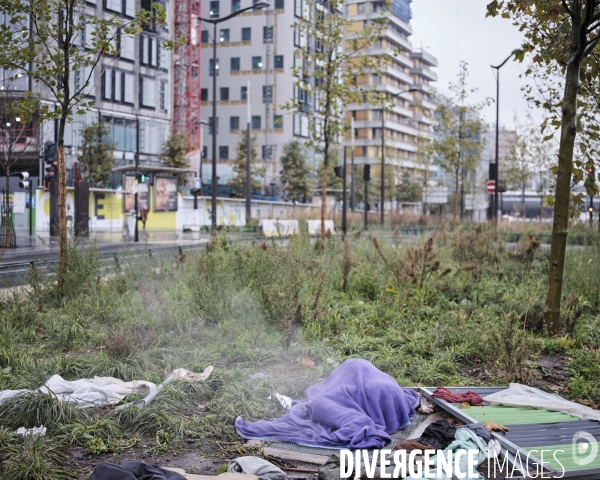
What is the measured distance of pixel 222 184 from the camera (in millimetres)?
79812

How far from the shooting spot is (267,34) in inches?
1832

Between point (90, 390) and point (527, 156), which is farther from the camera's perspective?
point (527, 156)

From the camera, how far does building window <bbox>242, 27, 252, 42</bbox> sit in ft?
159

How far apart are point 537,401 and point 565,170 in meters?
3.83

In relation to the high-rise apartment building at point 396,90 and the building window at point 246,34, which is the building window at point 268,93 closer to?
the building window at point 246,34

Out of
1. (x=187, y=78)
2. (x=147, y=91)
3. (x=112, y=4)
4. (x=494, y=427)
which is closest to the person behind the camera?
(x=494, y=427)

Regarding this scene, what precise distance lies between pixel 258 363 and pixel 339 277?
4990 millimetres

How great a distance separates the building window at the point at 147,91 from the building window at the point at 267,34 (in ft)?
48.9

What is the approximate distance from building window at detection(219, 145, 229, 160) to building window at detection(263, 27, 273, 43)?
34.2 m

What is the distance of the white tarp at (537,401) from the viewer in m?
6.10

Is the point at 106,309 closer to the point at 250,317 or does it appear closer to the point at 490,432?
the point at 250,317

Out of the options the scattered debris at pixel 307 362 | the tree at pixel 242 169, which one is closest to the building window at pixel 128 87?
the tree at pixel 242 169

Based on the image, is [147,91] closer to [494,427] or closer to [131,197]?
[131,197]

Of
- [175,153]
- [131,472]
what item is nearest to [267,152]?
[175,153]
